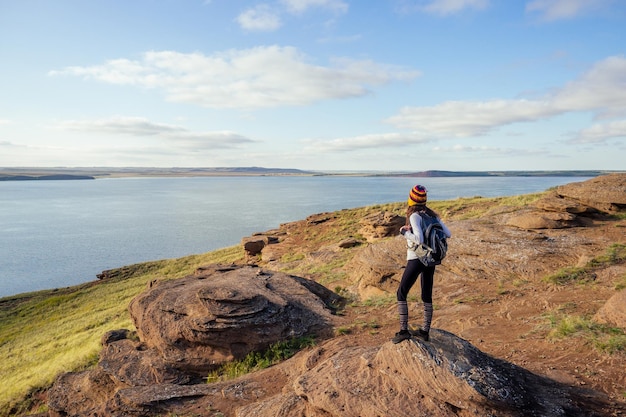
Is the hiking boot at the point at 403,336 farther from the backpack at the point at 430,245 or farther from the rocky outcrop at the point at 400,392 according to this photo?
the backpack at the point at 430,245

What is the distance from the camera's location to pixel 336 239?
40.8 m

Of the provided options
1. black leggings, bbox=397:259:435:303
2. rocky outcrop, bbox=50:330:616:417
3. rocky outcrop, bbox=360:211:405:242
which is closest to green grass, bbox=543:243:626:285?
rocky outcrop, bbox=50:330:616:417

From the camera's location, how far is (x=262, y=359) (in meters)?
12.3

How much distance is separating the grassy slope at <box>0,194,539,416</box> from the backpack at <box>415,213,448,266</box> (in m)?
17.0

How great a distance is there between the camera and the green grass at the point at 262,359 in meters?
12.1

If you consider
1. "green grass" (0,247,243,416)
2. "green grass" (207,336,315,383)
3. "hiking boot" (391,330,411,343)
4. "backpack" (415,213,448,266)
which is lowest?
"green grass" (0,247,243,416)

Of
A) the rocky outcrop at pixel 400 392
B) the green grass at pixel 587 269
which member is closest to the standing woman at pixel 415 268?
the rocky outcrop at pixel 400 392

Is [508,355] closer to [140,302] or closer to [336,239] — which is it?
[140,302]

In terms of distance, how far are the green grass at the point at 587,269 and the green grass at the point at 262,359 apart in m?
10.0

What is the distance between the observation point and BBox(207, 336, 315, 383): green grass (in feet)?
39.7

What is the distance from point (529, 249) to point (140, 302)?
16.3m

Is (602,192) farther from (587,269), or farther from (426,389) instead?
(426,389)

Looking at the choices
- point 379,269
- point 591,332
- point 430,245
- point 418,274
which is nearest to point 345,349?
point 418,274

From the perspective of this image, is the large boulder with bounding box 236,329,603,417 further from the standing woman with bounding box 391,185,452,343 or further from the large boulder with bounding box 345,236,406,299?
the large boulder with bounding box 345,236,406,299
